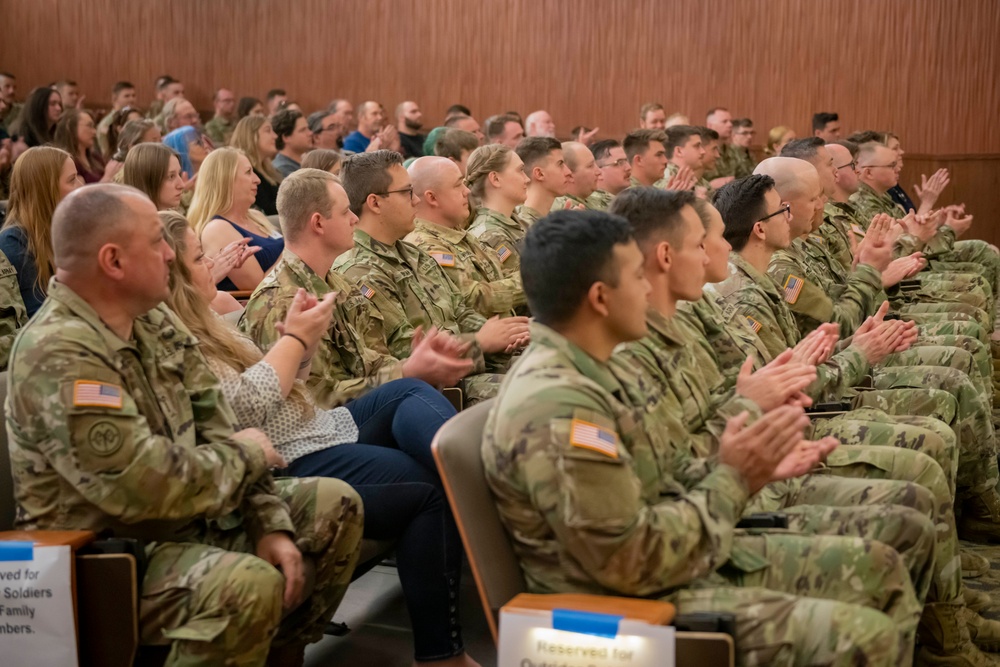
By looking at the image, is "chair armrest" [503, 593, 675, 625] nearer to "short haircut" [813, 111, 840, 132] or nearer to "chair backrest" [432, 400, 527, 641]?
"chair backrest" [432, 400, 527, 641]

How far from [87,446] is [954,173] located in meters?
9.47

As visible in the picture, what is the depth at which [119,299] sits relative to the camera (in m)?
2.10

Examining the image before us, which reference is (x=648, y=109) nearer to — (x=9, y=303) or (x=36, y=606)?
(x=9, y=303)

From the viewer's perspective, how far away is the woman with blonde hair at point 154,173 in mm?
4277

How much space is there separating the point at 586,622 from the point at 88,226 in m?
1.14

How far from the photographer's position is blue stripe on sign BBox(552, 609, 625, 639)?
5.33ft

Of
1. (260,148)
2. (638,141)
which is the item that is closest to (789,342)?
(638,141)

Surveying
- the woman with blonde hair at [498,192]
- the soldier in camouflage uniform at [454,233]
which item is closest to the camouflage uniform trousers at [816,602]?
the soldier in camouflage uniform at [454,233]

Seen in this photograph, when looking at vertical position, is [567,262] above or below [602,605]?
above

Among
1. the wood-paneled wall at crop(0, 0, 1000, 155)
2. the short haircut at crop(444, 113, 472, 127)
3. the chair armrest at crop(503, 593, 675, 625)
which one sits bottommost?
the chair armrest at crop(503, 593, 675, 625)

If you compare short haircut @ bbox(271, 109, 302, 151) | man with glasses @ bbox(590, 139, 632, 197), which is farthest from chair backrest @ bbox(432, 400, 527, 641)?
short haircut @ bbox(271, 109, 302, 151)

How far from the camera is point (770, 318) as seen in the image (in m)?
3.36

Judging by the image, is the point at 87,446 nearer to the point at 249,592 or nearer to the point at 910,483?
the point at 249,592

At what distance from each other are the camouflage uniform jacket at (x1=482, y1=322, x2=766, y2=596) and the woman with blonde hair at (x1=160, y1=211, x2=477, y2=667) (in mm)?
649
